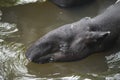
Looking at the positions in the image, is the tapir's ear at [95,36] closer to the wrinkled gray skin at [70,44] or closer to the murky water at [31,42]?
the wrinkled gray skin at [70,44]

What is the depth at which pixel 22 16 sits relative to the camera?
6379 mm

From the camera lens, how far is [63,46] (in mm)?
4945

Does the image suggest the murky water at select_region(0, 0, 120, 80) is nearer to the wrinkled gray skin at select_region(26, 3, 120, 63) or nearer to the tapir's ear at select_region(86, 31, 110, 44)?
the wrinkled gray skin at select_region(26, 3, 120, 63)

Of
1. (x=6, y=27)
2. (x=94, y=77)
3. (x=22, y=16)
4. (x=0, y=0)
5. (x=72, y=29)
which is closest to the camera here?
(x=94, y=77)

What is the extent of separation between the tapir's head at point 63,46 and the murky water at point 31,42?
0.09 metres

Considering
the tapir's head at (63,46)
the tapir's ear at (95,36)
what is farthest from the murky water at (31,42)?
the tapir's ear at (95,36)

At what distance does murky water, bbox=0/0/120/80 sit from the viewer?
4789mm

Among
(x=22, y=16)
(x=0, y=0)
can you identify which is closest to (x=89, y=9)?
(x=22, y=16)

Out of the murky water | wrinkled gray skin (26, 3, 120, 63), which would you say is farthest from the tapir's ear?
the murky water

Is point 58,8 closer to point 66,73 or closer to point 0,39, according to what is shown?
point 0,39

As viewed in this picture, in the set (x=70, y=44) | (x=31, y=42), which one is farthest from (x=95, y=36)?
(x=31, y=42)

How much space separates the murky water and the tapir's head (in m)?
0.09

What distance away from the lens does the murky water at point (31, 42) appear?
15.7 ft

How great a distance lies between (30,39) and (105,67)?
4.08 feet
